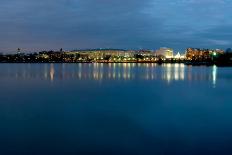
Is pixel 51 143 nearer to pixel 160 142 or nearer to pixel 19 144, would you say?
pixel 19 144

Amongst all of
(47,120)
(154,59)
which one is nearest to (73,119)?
(47,120)

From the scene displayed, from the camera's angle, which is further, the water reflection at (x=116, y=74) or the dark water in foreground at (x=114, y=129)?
the water reflection at (x=116, y=74)

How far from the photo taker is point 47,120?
12.2 meters

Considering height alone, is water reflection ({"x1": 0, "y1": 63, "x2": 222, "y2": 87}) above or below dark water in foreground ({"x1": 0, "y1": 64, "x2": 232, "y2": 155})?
below

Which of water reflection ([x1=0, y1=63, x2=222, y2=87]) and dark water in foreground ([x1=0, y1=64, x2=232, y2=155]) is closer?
dark water in foreground ([x1=0, y1=64, x2=232, y2=155])

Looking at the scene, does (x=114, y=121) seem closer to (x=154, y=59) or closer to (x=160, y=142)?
(x=160, y=142)

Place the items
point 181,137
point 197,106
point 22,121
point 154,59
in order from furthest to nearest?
point 154,59 → point 197,106 → point 22,121 → point 181,137

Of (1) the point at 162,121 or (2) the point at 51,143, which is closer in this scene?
(2) the point at 51,143

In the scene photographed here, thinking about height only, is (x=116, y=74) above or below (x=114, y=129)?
below

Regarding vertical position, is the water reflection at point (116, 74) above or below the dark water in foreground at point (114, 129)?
below

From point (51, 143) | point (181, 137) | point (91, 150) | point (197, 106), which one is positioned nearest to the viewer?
point (91, 150)

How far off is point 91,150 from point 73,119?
416cm

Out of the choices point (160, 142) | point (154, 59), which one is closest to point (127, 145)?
point (160, 142)

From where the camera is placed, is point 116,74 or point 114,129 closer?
point 114,129
